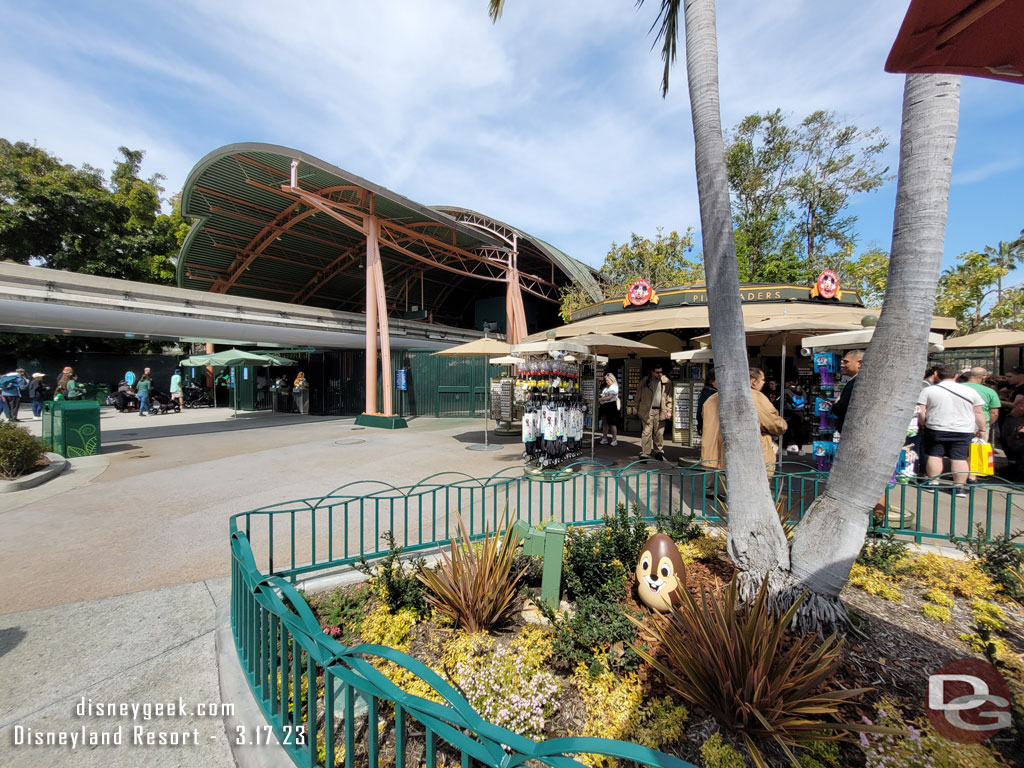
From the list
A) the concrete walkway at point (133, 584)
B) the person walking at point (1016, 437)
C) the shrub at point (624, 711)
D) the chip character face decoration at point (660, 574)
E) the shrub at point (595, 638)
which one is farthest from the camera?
the person walking at point (1016, 437)

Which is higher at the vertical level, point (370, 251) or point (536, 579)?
point (370, 251)

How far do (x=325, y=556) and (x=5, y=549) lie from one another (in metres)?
3.17

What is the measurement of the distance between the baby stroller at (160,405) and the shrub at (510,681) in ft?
70.2

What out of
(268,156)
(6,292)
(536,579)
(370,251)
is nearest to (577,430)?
(536,579)

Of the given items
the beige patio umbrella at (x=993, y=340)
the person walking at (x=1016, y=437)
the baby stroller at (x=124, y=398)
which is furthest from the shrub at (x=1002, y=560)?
the baby stroller at (x=124, y=398)

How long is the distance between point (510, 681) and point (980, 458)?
7410 mm

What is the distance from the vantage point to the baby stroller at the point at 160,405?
60.5ft

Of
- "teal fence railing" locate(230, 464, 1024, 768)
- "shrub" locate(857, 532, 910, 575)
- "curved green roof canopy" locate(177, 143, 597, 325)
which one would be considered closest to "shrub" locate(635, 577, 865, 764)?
"teal fence railing" locate(230, 464, 1024, 768)

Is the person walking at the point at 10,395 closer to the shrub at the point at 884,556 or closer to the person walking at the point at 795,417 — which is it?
the shrub at the point at 884,556

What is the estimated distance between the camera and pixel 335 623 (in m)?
2.89

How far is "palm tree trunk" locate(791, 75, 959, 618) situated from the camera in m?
2.31

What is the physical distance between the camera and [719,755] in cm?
184

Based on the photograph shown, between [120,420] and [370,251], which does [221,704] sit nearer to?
[370,251]

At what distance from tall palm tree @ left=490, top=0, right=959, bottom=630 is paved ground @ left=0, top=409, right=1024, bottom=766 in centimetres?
291
